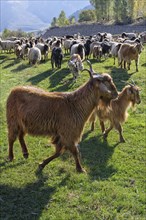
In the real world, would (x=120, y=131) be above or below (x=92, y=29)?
below

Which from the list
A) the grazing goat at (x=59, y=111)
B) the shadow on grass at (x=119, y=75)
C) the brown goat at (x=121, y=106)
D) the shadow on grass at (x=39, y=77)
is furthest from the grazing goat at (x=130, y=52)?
the grazing goat at (x=59, y=111)

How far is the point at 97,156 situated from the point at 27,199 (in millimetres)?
2577

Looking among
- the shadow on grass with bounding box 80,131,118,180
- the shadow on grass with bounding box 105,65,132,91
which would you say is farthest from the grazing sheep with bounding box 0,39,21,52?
the shadow on grass with bounding box 80,131,118,180

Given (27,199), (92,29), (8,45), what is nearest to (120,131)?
(27,199)

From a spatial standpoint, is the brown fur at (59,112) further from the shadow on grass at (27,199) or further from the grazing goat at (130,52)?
the grazing goat at (130,52)

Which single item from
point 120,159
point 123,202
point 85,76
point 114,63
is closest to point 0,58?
point 114,63

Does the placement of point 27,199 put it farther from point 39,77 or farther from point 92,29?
point 92,29

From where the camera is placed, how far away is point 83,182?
6727 mm

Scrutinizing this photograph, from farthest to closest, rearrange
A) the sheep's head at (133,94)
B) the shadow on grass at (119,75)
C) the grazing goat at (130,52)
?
1. the grazing goat at (130,52)
2. the shadow on grass at (119,75)
3. the sheep's head at (133,94)

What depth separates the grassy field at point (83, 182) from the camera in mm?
5867

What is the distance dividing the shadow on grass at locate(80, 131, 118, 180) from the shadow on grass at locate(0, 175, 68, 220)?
94cm

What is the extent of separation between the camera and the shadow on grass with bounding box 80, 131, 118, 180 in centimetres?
726

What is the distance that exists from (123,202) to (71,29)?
195 feet

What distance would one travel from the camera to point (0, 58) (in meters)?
27.8
